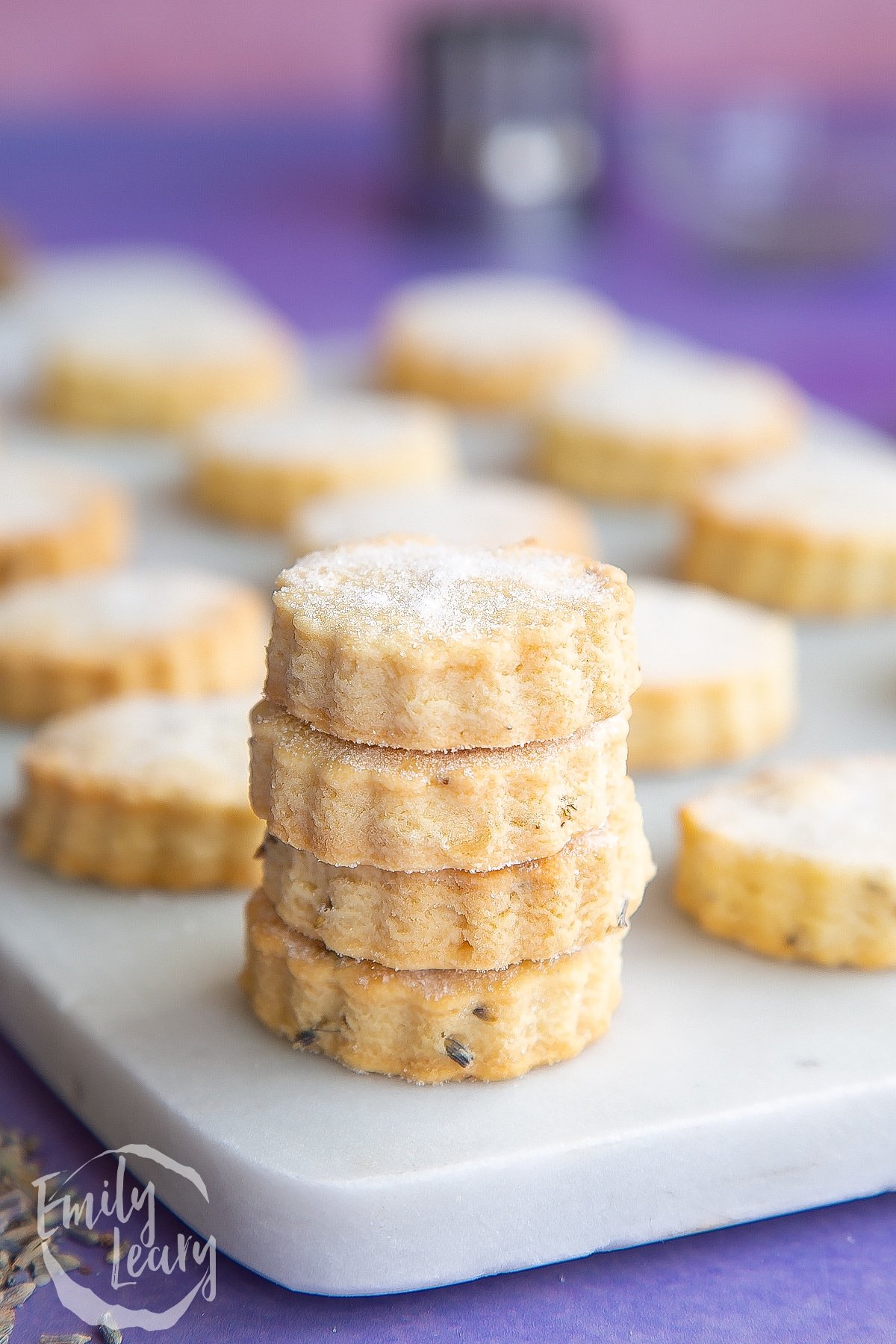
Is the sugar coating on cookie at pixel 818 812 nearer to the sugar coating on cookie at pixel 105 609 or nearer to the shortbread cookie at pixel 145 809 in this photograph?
the shortbread cookie at pixel 145 809

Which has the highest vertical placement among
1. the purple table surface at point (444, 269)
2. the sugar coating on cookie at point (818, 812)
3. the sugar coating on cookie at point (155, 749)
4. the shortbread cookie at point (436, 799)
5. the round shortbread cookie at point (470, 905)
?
the shortbread cookie at point (436, 799)

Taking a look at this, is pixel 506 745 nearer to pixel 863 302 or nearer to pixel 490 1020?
pixel 490 1020

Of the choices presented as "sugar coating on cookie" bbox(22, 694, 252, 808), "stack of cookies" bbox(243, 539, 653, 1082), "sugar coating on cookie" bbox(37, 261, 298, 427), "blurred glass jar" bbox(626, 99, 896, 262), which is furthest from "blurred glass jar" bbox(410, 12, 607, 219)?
"stack of cookies" bbox(243, 539, 653, 1082)

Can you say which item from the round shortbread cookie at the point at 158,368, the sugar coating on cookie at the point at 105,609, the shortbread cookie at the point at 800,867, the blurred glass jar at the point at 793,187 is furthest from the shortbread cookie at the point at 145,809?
the blurred glass jar at the point at 793,187

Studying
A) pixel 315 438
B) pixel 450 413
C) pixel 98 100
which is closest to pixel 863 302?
pixel 450 413

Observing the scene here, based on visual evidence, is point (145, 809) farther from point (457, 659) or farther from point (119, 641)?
point (457, 659)
